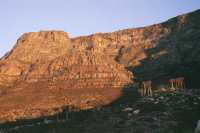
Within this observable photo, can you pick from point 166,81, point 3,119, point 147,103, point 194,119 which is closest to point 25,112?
point 3,119

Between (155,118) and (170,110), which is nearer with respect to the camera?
(155,118)

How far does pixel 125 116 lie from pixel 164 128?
16.1 metres

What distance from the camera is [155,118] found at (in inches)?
2943

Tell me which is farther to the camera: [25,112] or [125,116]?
[25,112]

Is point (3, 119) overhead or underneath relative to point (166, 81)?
underneath

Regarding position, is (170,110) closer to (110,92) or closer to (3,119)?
(3,119)

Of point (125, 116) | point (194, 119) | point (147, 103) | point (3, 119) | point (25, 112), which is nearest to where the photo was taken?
point (194, 119)

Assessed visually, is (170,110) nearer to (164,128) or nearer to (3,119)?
(164,128)

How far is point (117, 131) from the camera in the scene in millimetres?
67562

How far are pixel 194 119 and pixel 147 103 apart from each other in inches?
913

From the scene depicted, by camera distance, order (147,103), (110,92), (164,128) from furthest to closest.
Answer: (110,92)
(147,103)
(164,128)

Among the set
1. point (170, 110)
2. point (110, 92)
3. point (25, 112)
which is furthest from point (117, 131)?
point (110, 92)

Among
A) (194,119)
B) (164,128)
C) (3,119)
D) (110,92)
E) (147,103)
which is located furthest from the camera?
(110,92)

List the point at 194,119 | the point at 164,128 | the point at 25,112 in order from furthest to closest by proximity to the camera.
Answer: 1. the point at 25,112
2. the point at 194,119
3. the point at 164,128
